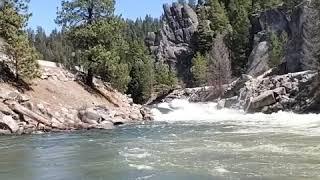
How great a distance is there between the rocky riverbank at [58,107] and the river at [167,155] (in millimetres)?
3651

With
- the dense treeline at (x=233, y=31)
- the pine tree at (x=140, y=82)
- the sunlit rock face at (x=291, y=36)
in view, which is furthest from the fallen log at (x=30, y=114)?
the pine tree at (x=140, y=82)

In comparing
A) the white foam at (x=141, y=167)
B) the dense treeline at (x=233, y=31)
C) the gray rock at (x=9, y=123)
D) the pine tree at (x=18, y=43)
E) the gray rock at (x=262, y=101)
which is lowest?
the white foam at (x=141, y=167)

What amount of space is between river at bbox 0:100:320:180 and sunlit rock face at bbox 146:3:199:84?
113 meters

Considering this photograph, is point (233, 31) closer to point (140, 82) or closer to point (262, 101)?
point (140, 82)

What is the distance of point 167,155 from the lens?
22.0 m

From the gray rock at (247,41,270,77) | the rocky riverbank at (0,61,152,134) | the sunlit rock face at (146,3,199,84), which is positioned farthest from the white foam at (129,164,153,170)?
the sunlit rock face at (146,3,199,84)

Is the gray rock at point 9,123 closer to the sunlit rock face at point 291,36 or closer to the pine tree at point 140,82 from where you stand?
the sunlit rock face at point 291,36

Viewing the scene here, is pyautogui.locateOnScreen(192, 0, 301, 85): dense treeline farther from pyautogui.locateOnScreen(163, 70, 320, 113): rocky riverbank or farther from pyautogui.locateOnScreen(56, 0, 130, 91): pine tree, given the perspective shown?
pyautogui.locateOnScreen(56, 0, 130, 91): pine tree

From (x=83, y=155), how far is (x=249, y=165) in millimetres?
8313

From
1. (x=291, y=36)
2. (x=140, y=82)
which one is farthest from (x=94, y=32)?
(x=140, y=82)

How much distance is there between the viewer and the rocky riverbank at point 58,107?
3528 centimetres

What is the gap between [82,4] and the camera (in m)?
51.7

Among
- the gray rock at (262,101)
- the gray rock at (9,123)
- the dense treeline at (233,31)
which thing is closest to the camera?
the gray rock at (9,123)

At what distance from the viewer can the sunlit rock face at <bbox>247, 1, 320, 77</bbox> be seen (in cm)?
6175
